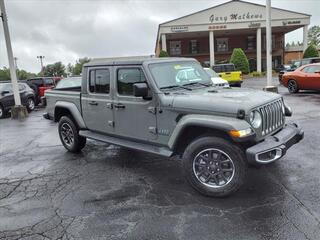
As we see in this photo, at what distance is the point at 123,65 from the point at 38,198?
251 cm

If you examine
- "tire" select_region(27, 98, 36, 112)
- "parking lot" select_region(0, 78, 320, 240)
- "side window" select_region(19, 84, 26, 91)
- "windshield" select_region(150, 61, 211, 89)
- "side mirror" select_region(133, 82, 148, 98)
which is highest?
"windshield" select_region(150, 61, 211, 89)

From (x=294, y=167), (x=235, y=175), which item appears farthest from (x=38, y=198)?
(x=294, y=167)

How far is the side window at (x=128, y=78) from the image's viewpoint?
5.09m

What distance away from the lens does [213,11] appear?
3747cm

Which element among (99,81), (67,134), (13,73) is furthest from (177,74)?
(13,73)

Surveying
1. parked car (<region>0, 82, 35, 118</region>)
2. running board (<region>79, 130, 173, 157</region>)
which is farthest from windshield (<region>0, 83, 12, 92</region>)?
running board (<region>79, 130, 173, 157</region>)

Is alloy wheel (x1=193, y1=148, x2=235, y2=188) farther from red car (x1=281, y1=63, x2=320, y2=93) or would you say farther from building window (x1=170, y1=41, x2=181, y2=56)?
building window (x1=170, y1=41, x2=181, y2=56)

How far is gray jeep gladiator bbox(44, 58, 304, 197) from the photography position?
13.2 feet

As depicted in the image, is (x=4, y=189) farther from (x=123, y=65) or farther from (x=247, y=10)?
(x=247, y=10)

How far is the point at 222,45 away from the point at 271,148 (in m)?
42.7

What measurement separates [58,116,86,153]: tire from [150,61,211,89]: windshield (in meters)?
2.57

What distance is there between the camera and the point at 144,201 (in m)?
4.27

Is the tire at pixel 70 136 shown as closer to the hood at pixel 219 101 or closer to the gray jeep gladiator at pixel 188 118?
the gray jeep gladiator at pixel 188 118

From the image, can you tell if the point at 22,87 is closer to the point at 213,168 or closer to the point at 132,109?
the point at 132,109
